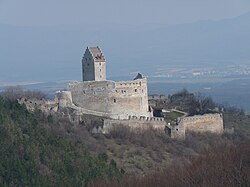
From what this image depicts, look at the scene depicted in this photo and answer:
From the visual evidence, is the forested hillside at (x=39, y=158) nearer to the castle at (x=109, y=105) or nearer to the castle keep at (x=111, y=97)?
the castle at (x=109, y=105)

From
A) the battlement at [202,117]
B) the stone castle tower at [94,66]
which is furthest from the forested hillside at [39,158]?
the battlement at [202,117]

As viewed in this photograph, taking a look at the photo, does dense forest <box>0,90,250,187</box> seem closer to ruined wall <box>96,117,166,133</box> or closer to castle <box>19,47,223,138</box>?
ruined wall <box>96,117,166,133</box>

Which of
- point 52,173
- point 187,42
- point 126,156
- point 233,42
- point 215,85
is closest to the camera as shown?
point 52,173

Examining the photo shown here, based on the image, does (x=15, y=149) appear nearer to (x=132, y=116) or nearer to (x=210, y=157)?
(x=210, y=157)

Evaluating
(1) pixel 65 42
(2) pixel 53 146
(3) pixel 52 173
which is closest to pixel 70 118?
(2) pixel 53 146

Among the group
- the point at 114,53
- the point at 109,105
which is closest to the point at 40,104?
the point at 109,105

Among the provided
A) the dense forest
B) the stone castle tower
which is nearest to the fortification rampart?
the dense forest

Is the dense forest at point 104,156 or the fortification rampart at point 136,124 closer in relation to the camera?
the dense forest at point 104,156
